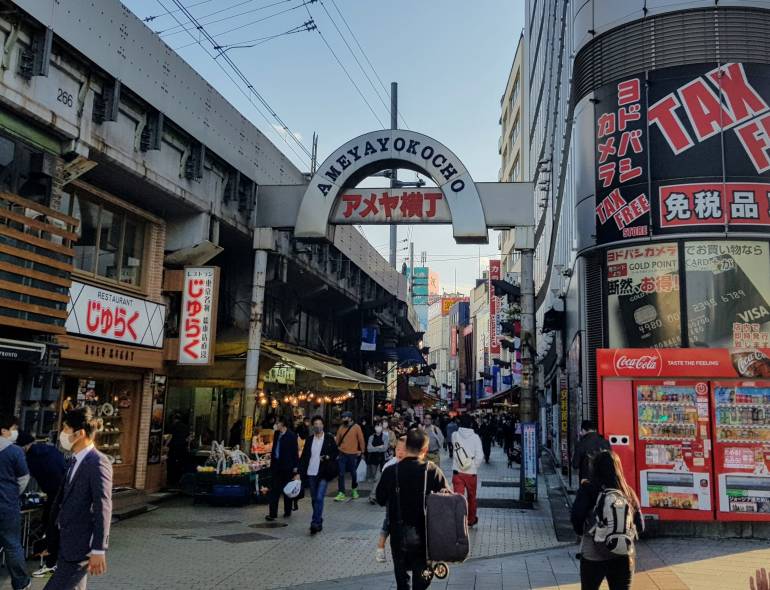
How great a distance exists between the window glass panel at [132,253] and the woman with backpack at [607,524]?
11.4 metres

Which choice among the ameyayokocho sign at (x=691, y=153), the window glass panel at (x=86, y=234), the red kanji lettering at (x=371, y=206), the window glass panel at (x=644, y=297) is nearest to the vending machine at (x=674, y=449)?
the window glass panel at (x=644, y=297)

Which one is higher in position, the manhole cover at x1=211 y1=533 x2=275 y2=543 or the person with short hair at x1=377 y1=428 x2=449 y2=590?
the person with short hair at x1=377 y1=428 x2=449 y2=590

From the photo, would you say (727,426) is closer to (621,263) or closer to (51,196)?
(621,263)

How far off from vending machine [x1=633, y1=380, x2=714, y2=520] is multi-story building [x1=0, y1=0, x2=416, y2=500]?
877 centimetres

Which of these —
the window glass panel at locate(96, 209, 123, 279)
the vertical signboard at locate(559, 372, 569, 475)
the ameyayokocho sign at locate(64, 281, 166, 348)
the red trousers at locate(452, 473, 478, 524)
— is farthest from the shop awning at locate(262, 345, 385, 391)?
the red trousers at locate(452, 473, 478, 524)

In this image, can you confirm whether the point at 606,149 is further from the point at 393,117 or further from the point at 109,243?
the point at 393,117

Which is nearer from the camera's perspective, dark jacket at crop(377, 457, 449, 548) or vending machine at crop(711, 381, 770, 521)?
dark jacket at crop(377, 457, 449, 548)

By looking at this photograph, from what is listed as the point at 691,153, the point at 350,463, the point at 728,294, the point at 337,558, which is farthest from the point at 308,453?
the point at 691,153

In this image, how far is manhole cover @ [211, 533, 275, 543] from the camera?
10.8 meters

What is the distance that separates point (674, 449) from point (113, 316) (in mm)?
10062

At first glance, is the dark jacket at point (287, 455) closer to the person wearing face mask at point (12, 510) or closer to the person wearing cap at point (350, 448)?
the person wearing cap at point (350, 448)

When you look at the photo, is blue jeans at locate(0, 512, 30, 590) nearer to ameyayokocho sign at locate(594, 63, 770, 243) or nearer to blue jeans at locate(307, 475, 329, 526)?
blue jeans at locate(307, 475, 329, 526)

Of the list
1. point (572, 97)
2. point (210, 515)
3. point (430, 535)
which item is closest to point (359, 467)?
point (210, 515)

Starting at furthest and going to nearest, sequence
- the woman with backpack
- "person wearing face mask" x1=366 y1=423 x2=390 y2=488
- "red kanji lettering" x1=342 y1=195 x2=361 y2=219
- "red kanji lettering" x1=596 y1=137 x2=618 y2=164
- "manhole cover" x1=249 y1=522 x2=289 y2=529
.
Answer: "person wearing face mask" x1=366 y1=423 x2=390 y2=488 → "red kanji lettering" x1=342 y1=195 x2=361 y2=219 → "red kanji lettering" x1=596 y1=137 x2=618 y2=164 → "manhole cover" x1=249 y1=522 x2=289 y2=529 → the woman with backpack
